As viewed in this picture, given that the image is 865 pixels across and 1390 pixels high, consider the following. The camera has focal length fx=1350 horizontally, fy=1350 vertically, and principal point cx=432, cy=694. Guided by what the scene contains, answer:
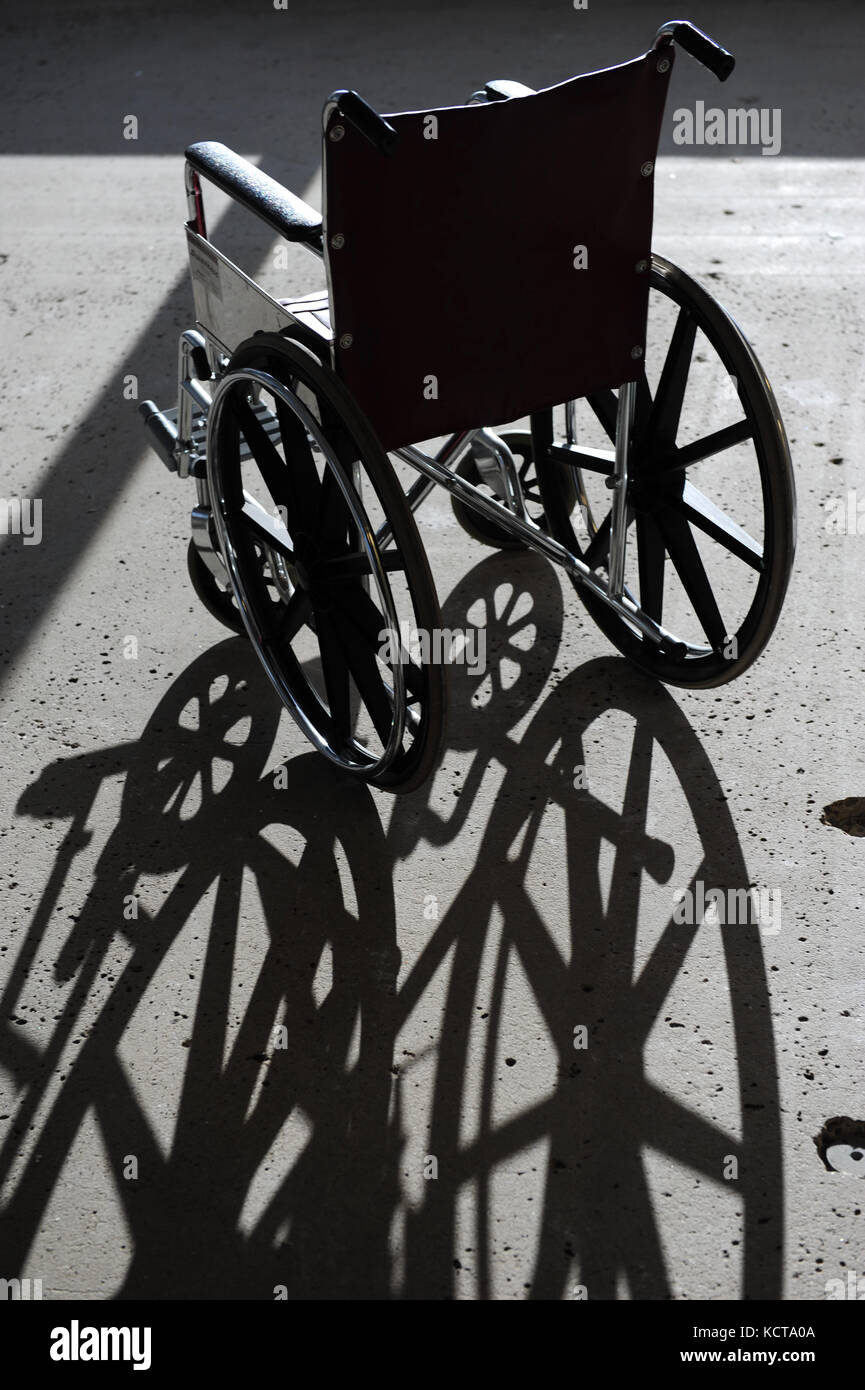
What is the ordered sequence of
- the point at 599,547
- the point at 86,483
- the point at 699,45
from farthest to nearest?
1. the point at 86,483
2. the point at 599,547
3. the point at 699,45

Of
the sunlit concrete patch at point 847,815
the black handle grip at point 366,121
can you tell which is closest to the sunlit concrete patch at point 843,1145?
the sunlit concrete patch at point 847,815

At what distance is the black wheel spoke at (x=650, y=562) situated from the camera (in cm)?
211

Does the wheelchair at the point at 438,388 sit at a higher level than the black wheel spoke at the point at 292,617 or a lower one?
higher

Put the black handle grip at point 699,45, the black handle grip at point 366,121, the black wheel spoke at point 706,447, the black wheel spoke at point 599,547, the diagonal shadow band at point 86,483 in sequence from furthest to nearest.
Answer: the diagonal shadow band at point 86,483, the black wheel spoke at point 599,547, the black wheel spoke at point 706,447, the black handle grip at point 699,45, the black handle grip at point 366,121

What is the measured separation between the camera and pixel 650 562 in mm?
2137

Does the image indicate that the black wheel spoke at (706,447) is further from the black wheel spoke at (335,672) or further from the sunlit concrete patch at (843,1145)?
the sunlit concrete patch at (843,1145)

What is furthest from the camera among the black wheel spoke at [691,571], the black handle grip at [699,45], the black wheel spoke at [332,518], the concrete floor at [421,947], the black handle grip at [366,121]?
the black wheel spoke at [691,571]

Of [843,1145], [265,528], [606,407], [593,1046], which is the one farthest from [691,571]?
[843,1145]

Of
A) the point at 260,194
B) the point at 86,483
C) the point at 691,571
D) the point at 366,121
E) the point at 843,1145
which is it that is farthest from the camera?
the point at 86,483

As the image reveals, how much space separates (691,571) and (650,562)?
83 mm

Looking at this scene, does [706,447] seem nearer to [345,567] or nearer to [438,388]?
[438,388]

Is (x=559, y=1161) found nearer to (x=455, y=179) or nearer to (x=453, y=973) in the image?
(x=453, y=973)

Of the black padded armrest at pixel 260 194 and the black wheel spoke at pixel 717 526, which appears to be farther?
the black wheel spoke at pixel 717 526

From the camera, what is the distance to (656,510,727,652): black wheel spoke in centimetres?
206
